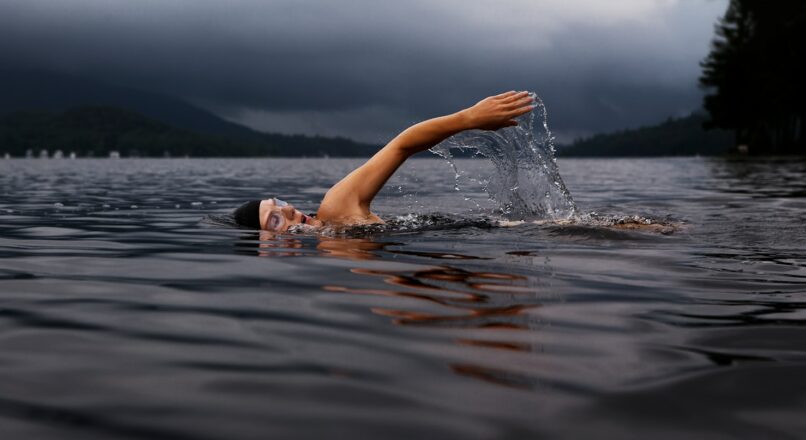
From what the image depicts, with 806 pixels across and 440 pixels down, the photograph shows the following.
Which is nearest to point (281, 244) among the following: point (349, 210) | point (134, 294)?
point (349, 210)

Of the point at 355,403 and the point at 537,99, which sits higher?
the point at 537,99

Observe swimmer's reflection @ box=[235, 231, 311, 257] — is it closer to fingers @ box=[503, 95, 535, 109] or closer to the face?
the face

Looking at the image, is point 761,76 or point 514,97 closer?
point 514,97

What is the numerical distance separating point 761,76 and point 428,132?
66.6 meters

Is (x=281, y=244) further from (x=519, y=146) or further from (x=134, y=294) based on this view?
(x=519, y=146)

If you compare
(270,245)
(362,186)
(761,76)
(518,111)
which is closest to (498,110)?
(518,111)

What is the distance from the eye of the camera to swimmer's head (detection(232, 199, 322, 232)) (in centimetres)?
836

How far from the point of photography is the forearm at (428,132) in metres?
7.09

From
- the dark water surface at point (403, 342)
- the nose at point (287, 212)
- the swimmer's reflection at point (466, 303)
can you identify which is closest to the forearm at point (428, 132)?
the dark water surface at point (403, 342)

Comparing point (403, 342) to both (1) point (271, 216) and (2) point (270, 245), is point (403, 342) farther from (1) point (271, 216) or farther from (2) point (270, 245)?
(1) point (271, 216)

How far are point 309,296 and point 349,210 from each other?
12.0 feet

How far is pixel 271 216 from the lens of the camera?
330 inches

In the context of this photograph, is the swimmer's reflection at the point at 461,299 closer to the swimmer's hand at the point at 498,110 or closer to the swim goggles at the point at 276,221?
the swimmer's hand at the point at 498,110

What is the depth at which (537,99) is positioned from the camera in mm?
7316
